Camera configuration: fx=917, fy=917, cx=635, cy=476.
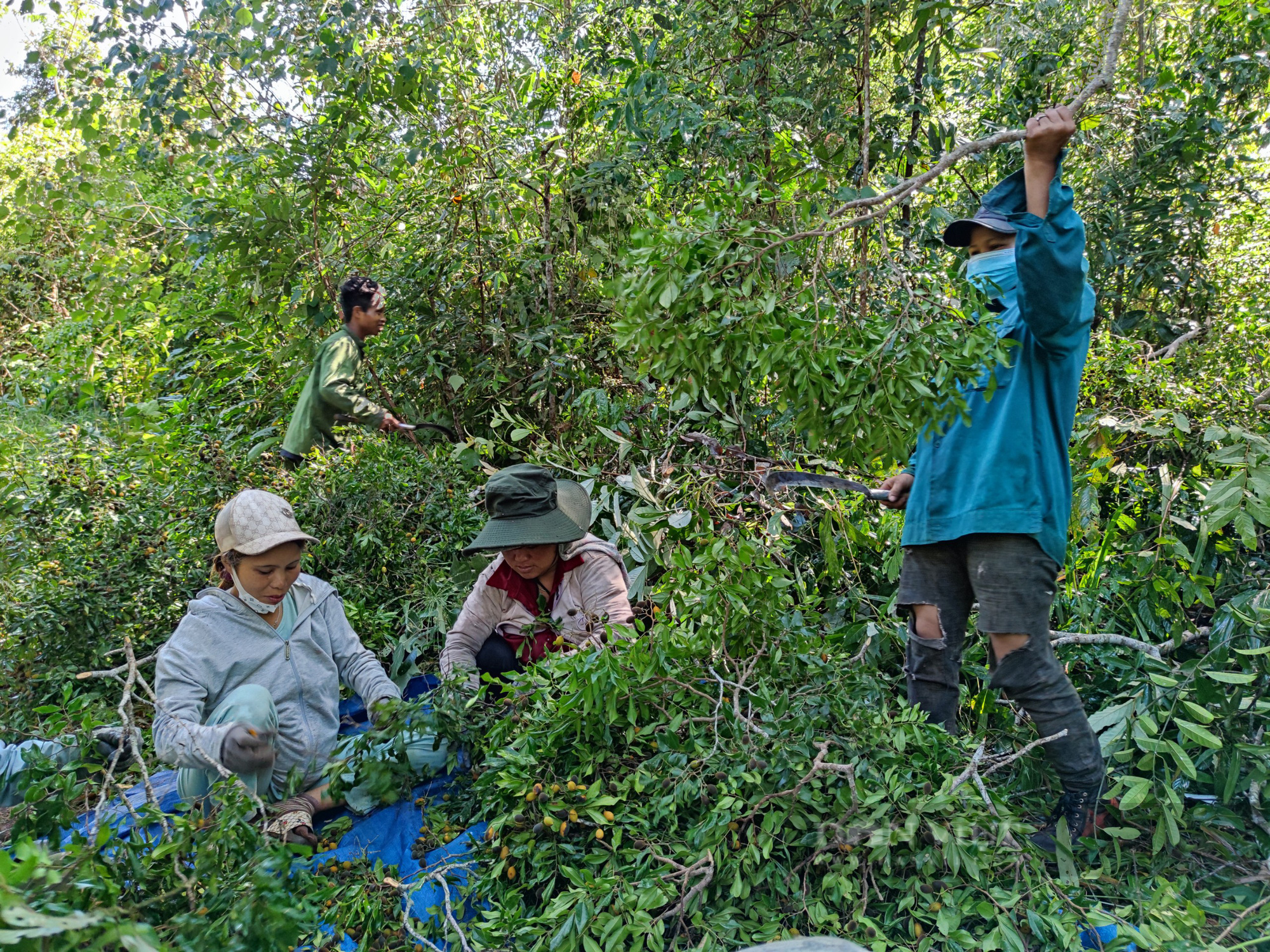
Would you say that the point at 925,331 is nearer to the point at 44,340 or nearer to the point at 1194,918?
the point at 1194,918

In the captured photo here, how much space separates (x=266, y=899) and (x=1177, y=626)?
7.81 feet

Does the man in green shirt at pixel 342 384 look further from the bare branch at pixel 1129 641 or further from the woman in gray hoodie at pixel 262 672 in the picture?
the bare branch at pixel 1129 641

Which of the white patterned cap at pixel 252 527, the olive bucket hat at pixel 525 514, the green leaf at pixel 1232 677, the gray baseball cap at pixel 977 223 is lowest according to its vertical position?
the green leaf at pixel 1232 677

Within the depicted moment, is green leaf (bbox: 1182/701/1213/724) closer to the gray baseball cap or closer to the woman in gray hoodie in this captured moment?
the gray baseball cap

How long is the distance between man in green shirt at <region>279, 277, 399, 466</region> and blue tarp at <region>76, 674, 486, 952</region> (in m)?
1.79

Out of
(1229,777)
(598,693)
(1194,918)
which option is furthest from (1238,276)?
(598,693)

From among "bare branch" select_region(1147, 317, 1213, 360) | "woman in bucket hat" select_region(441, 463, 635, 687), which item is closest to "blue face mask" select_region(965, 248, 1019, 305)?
"woman in bucket hat" select_region(441, 463, 635, 687)

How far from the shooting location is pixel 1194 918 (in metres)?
→ 1.75

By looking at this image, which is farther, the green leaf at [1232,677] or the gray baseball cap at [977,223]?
the gray baseball cap at [977,223]

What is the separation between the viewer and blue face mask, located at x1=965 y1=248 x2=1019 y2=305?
7.40ft

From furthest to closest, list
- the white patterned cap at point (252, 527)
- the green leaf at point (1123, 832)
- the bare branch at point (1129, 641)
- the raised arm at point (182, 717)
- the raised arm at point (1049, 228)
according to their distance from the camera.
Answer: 1. the white patterned cap at point (252, 527)
2. the bare branch at point (1129, 641)
3. the raised arm at point (182, 717)
4. the green leaf at point (1123, 832)
5. the raised arm at point (1049, 228)

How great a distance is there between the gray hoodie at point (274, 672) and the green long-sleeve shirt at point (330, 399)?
5.43 ft

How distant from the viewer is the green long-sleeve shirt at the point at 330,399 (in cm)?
441

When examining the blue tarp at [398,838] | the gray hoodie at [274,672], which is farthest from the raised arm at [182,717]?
the blue tarp at [398,838]
